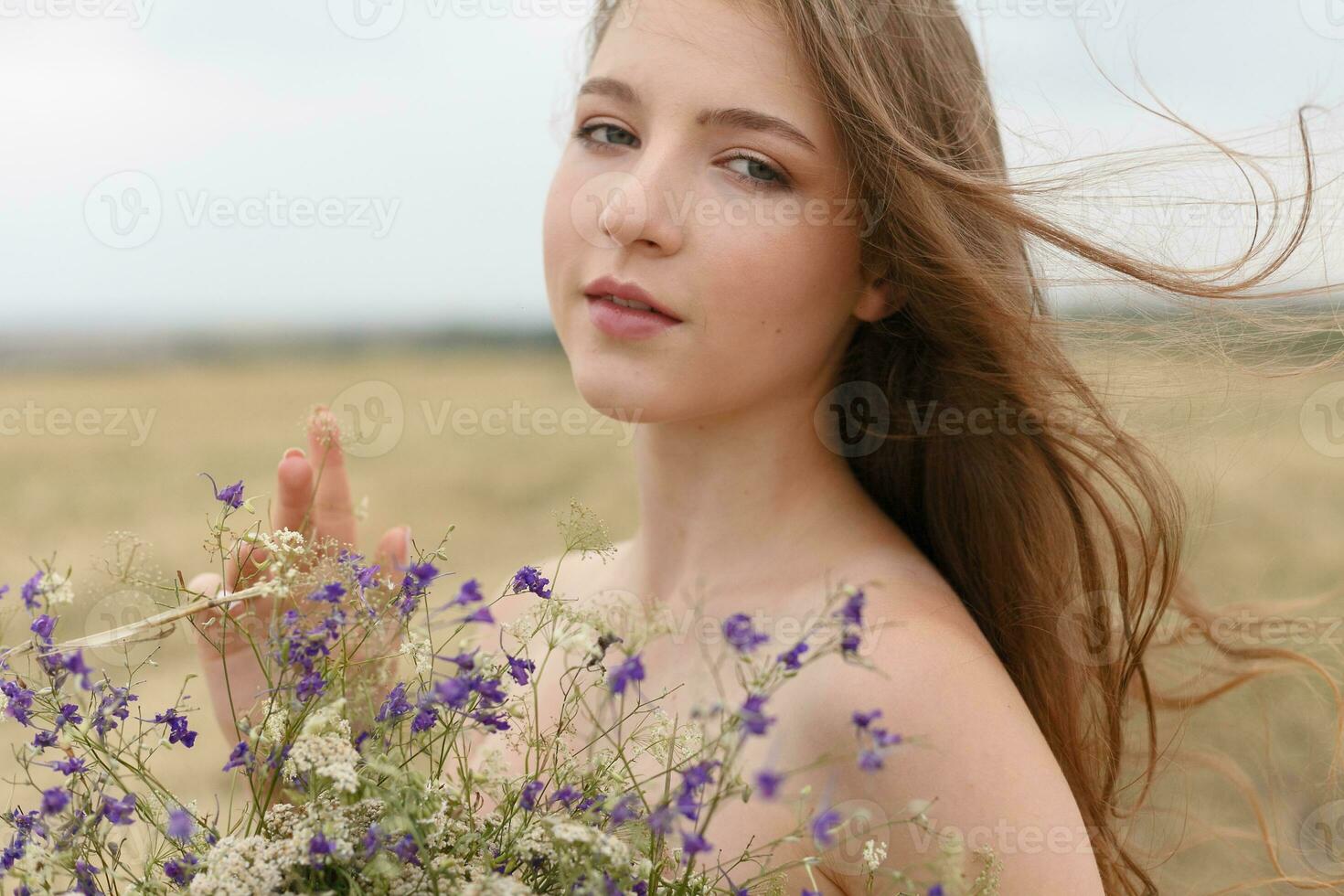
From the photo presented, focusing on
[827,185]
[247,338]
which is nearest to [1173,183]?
[827,185]

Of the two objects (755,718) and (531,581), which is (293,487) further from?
(755,718)

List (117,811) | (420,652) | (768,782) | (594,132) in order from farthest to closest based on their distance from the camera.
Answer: (594,132), (420,652), (117,811), (768,782)

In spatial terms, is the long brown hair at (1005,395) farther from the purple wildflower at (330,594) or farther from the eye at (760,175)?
the purple wildflower at (330,594)

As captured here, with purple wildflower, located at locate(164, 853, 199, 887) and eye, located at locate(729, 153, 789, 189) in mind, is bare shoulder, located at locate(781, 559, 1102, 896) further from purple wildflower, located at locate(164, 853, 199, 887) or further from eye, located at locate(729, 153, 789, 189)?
purple wildflower, located at locate(164, 853, 199, 887)

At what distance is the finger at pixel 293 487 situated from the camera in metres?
1.92

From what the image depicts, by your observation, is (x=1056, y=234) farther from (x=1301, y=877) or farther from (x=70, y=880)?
(x=70, y=880)

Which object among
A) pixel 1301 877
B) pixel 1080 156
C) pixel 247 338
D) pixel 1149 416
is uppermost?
pixel 247 338

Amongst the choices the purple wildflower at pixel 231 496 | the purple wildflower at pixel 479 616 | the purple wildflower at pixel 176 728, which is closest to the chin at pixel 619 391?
the purple wildflower at pixel 231 496

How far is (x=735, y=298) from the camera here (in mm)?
1865

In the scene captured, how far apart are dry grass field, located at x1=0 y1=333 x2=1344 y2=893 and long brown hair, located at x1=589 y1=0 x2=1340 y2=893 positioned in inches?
6.2

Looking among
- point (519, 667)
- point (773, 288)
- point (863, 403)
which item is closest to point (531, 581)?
point (519, 667)

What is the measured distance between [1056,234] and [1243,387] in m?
0.52

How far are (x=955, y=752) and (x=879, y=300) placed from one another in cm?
83

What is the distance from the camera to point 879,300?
2.12 meters
